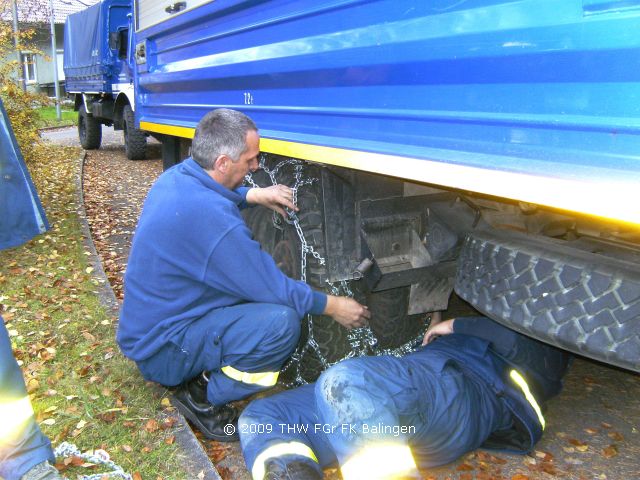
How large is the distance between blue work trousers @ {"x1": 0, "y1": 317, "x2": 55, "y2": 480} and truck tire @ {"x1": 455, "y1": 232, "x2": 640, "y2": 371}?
1669 mm

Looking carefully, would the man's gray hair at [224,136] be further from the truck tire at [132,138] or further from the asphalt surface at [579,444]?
the truck tire at [132,138]

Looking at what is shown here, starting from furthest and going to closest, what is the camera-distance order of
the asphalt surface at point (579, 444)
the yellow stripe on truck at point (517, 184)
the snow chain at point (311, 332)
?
the snow chain at point (311, 332) → the asphalt surface at point (579, 444) → the yellow stripe on truck at point (517, 184)

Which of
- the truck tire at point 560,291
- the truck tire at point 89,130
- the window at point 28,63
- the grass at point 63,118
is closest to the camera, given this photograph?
the truck tire at point 560,291

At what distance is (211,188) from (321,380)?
0.99 metres

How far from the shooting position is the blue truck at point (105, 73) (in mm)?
10906

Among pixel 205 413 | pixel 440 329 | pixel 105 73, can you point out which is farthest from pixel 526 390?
pixel 105 73

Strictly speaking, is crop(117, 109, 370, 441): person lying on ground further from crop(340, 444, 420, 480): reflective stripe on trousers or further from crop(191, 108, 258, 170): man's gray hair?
crop(340, 444, 420, 480): reflective stripe on trousers

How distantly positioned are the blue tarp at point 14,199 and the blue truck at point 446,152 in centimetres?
148

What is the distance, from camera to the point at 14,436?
2.13m

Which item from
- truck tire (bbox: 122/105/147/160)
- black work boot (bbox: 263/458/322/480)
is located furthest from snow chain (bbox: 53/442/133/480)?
truck tire (bbox: 122/105/147/160)

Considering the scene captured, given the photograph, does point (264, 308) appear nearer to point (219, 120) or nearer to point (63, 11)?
point (219, 120)

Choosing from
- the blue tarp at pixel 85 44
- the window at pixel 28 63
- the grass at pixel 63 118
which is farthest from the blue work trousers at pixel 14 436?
the grass at pixel 63 118

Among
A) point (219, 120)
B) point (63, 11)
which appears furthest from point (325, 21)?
point (63, 11)

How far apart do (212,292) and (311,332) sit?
56 centimetres
